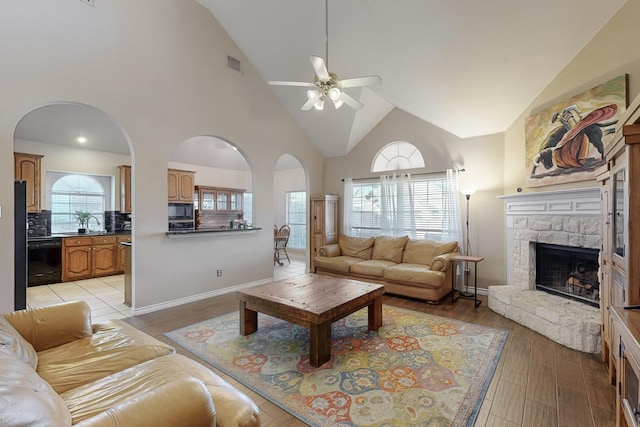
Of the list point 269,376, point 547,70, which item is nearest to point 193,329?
point 269,376

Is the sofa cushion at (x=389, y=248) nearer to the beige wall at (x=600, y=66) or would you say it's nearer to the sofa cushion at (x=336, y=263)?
the sofa cushion at (x=336, y=263)

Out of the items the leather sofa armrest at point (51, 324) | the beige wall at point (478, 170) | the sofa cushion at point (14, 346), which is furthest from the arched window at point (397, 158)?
the sofa cushion at point (14, 346)

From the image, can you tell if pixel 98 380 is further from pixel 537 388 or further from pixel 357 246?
pixel 357 246

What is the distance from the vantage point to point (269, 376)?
235 centimetres

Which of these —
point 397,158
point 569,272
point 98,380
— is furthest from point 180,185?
point 569,272

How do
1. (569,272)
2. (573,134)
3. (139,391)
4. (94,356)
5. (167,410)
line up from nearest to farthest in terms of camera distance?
(167,410)
(139,391)
(94,356)
(573,134)
(569,272)

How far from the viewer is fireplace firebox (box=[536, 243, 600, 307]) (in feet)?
10.6

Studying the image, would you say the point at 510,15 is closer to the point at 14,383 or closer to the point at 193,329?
the point at 14,383

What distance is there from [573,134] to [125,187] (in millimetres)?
7965

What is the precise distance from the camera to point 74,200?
21.0 feet

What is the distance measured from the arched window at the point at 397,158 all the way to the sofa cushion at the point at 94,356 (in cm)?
484

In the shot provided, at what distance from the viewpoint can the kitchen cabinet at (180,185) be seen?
726 cm

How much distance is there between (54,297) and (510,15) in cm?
708

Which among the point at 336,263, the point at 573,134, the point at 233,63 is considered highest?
the point at 233,63
